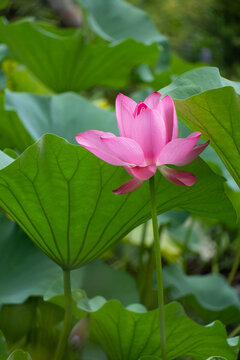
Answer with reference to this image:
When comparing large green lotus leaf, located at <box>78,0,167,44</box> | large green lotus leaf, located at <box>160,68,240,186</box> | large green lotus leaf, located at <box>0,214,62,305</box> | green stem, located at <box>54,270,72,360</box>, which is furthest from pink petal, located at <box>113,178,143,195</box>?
large green lotus leaf, located at <box>78,0,167,44</box>

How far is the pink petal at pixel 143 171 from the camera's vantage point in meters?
0.62

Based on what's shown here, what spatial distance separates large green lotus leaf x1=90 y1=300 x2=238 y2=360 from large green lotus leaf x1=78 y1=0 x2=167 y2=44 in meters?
1.31

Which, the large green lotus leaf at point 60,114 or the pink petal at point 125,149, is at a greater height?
the pink petal at point 125,149

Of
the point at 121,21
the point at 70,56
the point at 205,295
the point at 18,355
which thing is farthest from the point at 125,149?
the point at 121,21

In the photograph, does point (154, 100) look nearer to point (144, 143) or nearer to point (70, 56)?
point (144, 143)

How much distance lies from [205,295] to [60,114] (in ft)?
1.99

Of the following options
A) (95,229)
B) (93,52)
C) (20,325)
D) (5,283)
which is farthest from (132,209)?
(93,52)

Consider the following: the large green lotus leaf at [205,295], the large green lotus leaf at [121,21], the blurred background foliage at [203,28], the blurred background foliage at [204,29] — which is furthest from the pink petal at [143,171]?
the blurred background foliage at [204,29]

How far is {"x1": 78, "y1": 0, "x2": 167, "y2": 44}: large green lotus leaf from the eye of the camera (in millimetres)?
1978

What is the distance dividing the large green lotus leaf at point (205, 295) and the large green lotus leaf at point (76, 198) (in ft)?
1.74

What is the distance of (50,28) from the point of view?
6.26 feet

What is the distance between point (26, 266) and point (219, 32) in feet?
14.9

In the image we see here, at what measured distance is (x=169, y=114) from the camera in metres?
0.65

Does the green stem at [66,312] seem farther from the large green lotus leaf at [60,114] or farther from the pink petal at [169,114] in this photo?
the large green lotus leaf at [60,114]
